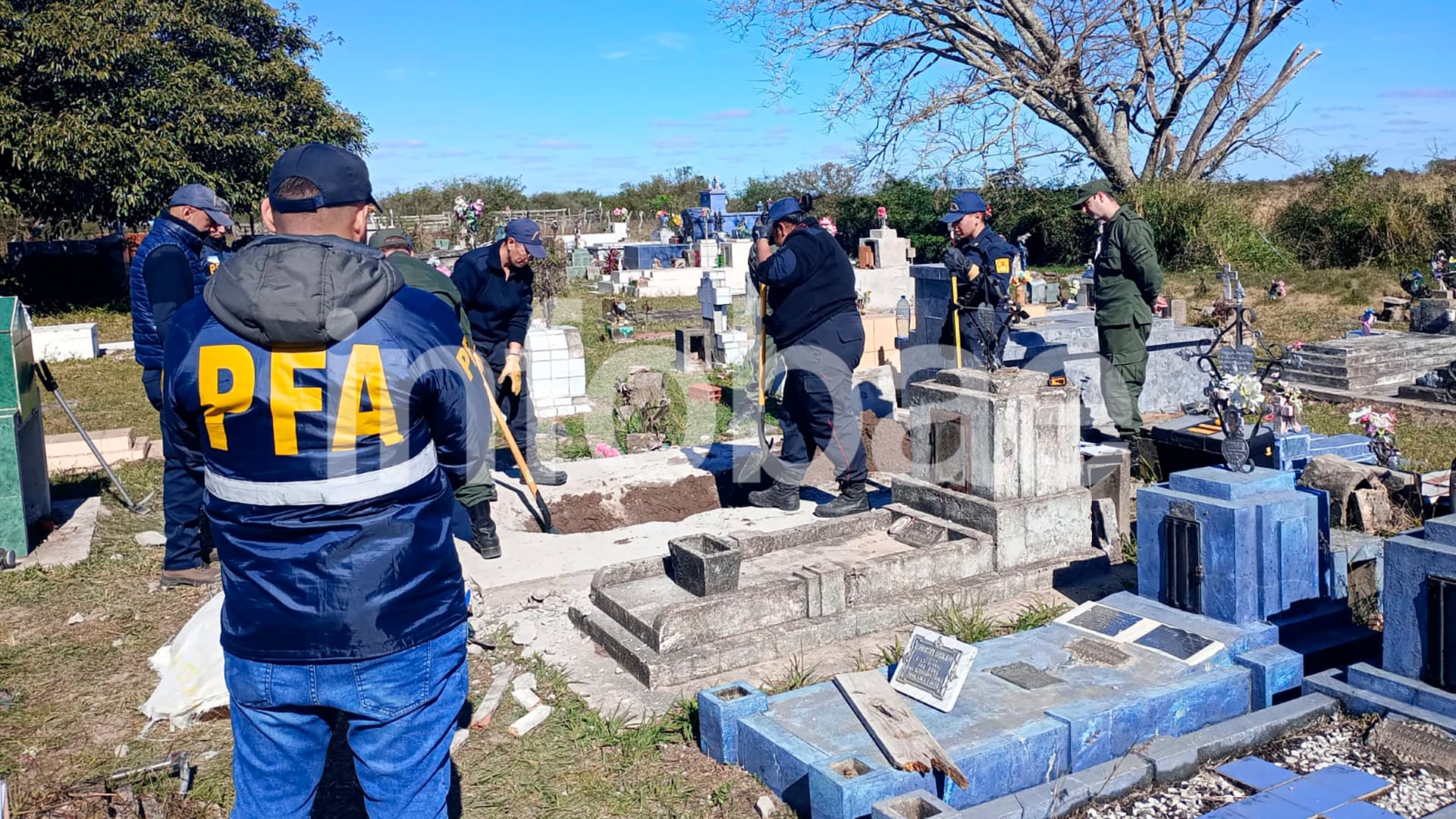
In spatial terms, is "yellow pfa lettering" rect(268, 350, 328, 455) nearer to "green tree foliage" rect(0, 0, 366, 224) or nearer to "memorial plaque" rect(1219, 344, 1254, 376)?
"memorial plaque" rect(1219, 344, 1254, 376)

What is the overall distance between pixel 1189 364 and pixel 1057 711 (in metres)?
6.55

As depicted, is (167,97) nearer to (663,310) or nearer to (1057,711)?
(663,310)

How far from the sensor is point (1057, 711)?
3.48m

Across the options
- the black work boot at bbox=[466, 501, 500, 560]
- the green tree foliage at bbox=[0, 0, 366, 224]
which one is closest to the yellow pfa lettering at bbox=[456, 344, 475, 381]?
the black work boot at bbox=[466, 501, 500, 560]

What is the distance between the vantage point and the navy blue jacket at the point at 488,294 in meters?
6.23

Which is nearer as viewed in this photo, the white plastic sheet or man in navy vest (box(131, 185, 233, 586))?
→ the white plastic sheet

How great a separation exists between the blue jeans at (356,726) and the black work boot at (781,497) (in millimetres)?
3923

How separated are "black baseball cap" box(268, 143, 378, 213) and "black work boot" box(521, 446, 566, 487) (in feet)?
14.0

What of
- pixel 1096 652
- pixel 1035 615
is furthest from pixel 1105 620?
pixel 1035 615

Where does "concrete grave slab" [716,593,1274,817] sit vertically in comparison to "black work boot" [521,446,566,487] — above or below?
below

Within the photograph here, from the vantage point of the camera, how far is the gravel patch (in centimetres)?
305

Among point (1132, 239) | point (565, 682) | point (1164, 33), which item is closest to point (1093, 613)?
point (565, 682)

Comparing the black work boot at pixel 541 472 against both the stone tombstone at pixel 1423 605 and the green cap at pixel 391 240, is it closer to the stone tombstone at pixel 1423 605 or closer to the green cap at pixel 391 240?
the green cap at pixel 391 240

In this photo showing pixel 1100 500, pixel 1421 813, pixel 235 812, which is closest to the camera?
pixel 235 812
